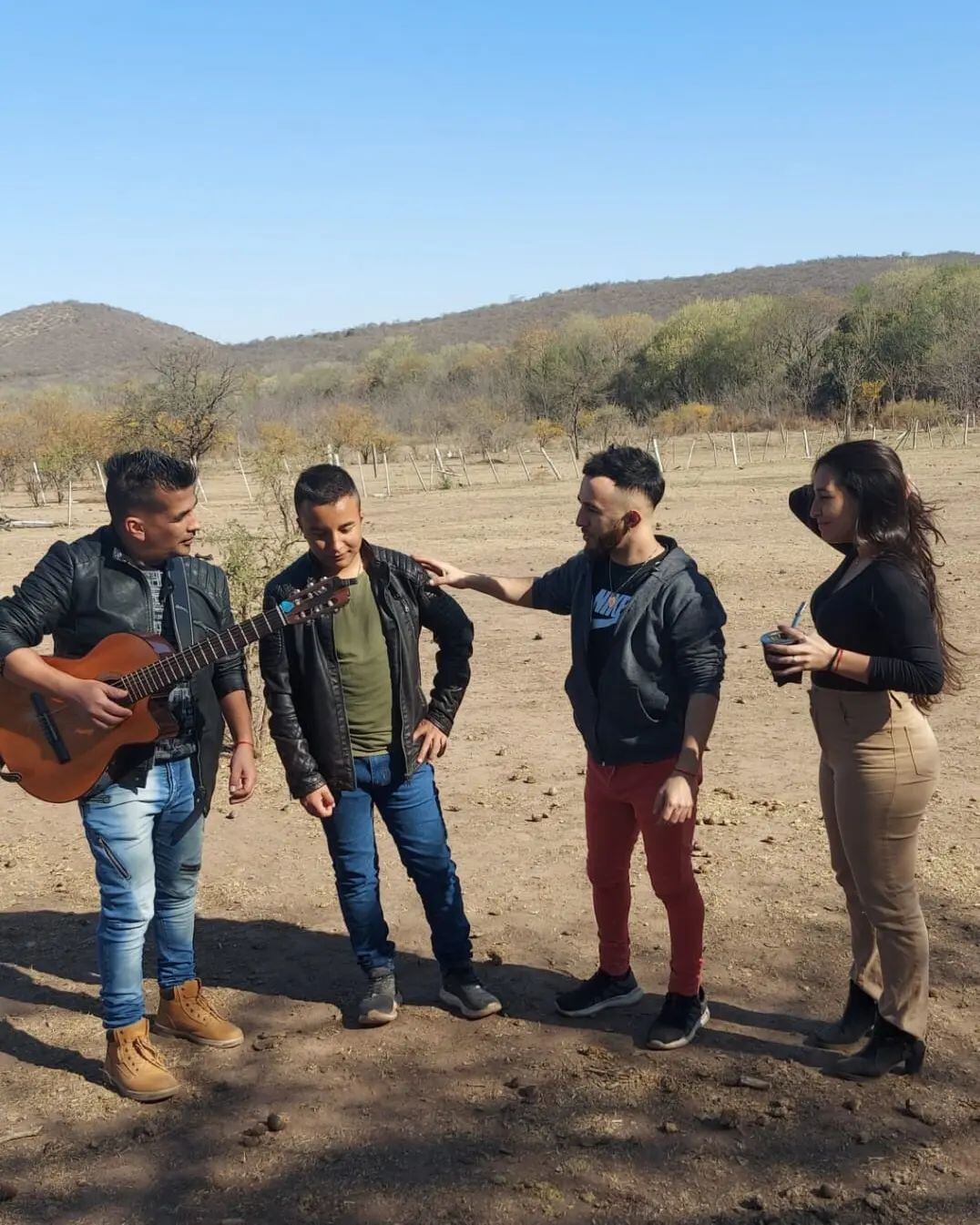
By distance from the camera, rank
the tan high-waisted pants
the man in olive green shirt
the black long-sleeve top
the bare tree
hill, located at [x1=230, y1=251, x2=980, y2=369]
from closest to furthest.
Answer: the black long-sleeve top
the tan high-waisted pants
the man in olive green shirt
the bare tree
hill, located at [x1=230, y1=251, x2=980, y2=369]

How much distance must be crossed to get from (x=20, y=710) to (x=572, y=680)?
168 cm

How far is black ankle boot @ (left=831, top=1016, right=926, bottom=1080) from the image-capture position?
3.31 metres

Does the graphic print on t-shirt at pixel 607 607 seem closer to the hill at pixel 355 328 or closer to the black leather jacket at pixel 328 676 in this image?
the black leather jacket at pixel 328 676

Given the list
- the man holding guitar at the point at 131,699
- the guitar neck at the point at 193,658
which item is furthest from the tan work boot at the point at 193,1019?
the guitar neck at the point at 193,658

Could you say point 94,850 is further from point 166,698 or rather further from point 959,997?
point 959,997

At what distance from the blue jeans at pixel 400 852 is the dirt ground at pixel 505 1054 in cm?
26

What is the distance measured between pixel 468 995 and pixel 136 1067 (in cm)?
106

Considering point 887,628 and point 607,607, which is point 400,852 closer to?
point 607,607

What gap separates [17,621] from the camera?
3.21m

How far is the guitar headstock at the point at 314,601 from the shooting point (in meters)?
3.29

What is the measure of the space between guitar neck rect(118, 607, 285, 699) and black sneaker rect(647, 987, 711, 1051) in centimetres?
170

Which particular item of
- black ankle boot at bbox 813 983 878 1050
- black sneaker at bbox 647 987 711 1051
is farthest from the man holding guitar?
black ankle boot at bbox 813 983 878 1050

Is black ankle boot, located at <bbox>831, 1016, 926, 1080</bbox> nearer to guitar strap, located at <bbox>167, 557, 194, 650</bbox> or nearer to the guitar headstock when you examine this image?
the guitar headstock

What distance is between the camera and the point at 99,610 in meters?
3.35
